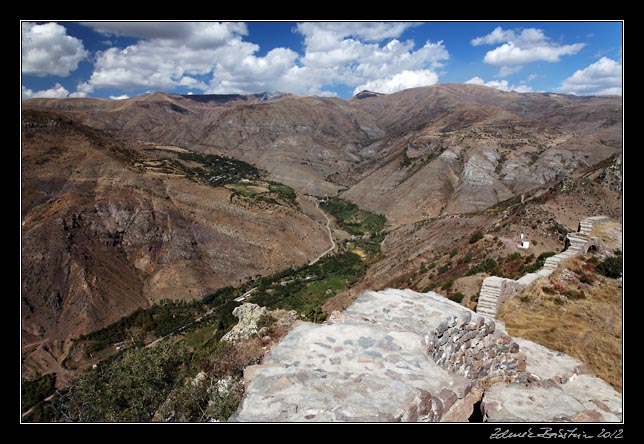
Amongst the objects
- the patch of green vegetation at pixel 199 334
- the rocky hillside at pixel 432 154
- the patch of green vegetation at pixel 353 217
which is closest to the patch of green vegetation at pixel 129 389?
Answer: the patch of green vegetation at pixel 199 334

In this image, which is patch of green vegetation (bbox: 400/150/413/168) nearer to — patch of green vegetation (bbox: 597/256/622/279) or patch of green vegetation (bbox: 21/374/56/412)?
patch of green vegetation (bbox: 597/256/622/279)

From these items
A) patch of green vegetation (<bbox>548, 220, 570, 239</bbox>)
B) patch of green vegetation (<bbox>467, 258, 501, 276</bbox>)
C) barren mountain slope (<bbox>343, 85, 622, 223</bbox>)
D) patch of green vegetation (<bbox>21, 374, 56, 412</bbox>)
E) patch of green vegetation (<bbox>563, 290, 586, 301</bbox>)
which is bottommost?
patch of green vegetation (<bbox>21, 374, 56, 412</bbox>)

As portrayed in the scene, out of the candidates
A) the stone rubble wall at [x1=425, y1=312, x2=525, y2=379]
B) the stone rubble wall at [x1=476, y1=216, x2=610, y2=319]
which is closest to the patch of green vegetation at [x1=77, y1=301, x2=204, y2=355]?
the stone rubble wall at [x1=476, y1=216, x2=610, y2=319]

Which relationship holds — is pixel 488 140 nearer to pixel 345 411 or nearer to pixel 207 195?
pixel 207 195

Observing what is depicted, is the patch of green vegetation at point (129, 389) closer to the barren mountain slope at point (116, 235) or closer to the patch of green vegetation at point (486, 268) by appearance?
the patch of green vegetation at point (486, 268)

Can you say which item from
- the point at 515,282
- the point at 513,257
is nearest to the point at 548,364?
the point at 515,282

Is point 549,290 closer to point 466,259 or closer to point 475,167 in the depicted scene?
point 466,259
